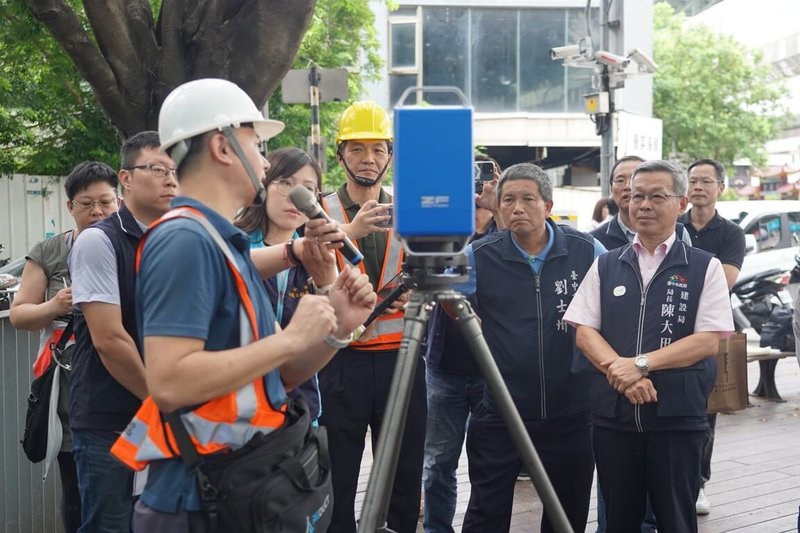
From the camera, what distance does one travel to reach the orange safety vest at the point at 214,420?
2.27m

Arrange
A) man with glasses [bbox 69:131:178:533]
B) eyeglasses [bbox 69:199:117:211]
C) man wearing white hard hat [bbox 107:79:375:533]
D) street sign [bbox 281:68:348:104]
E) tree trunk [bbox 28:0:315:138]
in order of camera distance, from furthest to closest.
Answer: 1. street sign [bbox 281:68:348:104]
2. tree trunk [bbox 28:0:315:138]
3. eyeglasses [bbox 69:199:117:211]
4. man with glasses [bbox 69:131:178:533]
5. man wearing white hard hat [bbox 107:79:375:533]

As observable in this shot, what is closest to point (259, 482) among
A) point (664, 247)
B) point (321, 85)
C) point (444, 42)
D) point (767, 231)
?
point (664, 247)

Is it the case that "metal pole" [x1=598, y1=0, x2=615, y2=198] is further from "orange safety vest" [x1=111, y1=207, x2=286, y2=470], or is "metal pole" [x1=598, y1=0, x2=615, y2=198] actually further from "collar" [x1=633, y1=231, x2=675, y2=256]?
"orange safety vest" [x1=111, y1=207, x2=286, y2=470]

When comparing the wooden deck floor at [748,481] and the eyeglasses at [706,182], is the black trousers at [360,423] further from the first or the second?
the eyeglasses at [706,182]

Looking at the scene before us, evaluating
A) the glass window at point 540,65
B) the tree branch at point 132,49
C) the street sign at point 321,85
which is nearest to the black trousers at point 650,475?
the tree branch at point 132,49

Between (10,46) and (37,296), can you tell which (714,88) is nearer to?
(10,46)

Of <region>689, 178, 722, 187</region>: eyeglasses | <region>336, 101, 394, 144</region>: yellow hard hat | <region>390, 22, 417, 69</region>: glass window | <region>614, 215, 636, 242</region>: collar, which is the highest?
<region>390, 22, 417, 69</region>: glass window

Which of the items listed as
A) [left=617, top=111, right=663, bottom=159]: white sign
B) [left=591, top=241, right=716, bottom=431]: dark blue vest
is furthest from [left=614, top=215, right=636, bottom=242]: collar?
[left=617, top=111, right=663, bottom=159]: white sign

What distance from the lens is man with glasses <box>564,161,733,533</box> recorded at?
3838mm

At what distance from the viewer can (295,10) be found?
757cm

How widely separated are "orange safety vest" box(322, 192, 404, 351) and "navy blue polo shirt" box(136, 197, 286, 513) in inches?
62.3

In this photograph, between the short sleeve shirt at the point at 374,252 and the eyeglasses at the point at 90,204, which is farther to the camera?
the short sleeve shirt at the point at 374,252

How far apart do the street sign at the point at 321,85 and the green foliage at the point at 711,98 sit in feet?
84.4

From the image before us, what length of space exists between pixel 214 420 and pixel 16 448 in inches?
113
